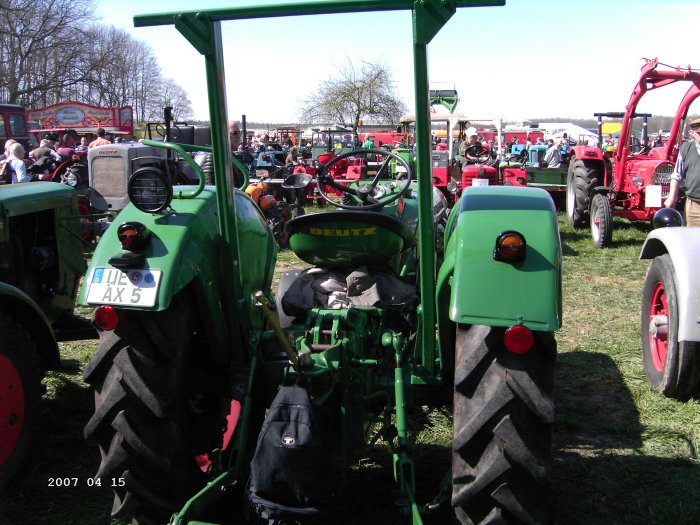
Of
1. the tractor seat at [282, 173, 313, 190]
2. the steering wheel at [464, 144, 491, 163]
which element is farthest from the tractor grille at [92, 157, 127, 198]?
the tractor seat at [282, 173, 313, 190]

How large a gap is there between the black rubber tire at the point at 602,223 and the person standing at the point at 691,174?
3051 mm

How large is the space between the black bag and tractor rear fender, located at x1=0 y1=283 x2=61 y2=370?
1691 millimetres

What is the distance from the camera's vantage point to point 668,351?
430cm

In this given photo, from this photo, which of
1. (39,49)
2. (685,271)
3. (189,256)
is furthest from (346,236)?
(39,49)

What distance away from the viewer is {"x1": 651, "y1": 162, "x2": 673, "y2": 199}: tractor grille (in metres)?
10.4

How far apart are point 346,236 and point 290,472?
4.61 feet

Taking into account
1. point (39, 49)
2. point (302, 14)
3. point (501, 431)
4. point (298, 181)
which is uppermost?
point (39, 49)

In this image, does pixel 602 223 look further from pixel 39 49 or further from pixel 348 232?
pixel 39 49

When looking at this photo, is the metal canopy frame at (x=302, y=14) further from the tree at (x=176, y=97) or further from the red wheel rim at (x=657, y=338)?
the tree at (x=176, y=97)

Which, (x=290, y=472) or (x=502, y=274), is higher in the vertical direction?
(x=502, y=274)

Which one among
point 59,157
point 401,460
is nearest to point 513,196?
point 401,460

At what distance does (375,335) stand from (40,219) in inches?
107

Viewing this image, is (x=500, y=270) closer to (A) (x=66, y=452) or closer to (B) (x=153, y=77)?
(A) (x=66, y=452)

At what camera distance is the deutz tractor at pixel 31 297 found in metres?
3.20
